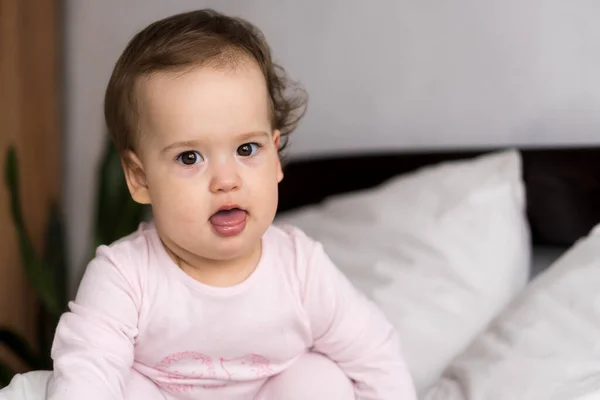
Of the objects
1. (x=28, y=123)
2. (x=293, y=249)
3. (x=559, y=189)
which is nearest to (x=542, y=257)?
(x=559, y=189)

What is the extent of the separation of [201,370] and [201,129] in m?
0.34

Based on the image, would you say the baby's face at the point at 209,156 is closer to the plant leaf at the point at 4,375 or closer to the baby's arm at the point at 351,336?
the baby's arm at the point at 351,336

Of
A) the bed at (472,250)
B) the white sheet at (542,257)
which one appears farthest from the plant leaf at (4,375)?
the white sheet at (542,257)

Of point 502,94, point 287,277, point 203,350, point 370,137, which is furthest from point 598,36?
point 203,350

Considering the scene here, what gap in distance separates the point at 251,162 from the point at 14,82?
4.40 ft

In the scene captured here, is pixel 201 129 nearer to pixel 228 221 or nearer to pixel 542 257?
pixel 228 221

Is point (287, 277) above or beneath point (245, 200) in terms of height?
A: beneath

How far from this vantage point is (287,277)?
1.09 m

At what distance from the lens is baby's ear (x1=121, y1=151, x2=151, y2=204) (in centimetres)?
104

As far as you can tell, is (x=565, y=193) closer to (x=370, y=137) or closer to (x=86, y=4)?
(x=370, y=137)

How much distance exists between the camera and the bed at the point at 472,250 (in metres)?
1.22

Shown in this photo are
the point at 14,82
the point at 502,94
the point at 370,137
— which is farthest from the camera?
the point at 14,82

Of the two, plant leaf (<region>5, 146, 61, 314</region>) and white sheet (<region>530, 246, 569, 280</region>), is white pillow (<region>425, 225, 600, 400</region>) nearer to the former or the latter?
white sheet (<region>530, 246, 569, 280</region>)

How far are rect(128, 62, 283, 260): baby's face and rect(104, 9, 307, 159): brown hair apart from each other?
0.02 m
